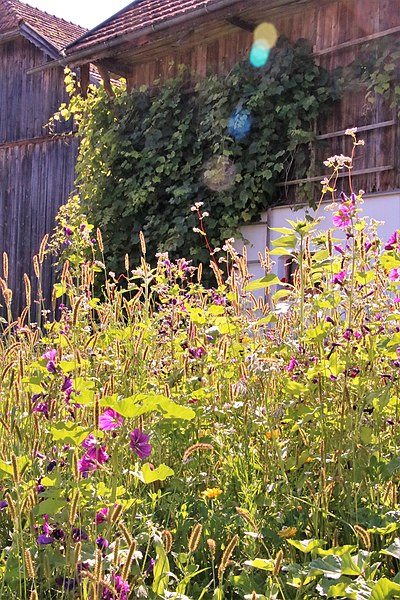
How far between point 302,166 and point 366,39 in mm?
1544

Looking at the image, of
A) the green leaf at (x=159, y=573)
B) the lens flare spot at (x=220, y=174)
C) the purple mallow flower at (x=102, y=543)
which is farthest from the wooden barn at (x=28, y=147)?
the green leaf at (x=159, y=573)

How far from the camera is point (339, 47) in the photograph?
8.46 metres

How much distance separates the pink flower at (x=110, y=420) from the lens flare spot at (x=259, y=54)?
314 inches

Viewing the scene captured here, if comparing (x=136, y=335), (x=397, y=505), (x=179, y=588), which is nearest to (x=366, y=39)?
(x=136, y=335)

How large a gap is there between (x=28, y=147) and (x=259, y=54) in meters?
6.04

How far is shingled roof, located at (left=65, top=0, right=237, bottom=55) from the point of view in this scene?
9453 millimetres

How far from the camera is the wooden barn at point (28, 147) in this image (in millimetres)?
13164

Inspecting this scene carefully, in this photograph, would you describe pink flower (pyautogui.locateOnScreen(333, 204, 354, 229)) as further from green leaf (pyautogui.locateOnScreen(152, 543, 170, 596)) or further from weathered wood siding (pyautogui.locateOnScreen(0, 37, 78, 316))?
weathered wood siding (pyautogui.locateOnScreen(0, 37, 78, 316))

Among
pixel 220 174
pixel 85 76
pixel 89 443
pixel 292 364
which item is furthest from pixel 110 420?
pixel 85 76

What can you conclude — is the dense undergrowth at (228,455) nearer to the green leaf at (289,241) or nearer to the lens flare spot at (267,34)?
the green leaf at (289,241)

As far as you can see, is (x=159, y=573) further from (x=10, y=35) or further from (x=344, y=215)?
(x=10, y=35)

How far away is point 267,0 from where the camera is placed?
8727mm

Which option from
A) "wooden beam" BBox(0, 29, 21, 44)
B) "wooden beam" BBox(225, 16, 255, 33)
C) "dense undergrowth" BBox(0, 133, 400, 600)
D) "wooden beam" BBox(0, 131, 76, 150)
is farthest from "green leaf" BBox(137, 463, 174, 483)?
"wooden beam" BBox(0, 29, 21, 44)

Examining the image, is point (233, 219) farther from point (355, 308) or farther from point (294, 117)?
point (355, 308)
